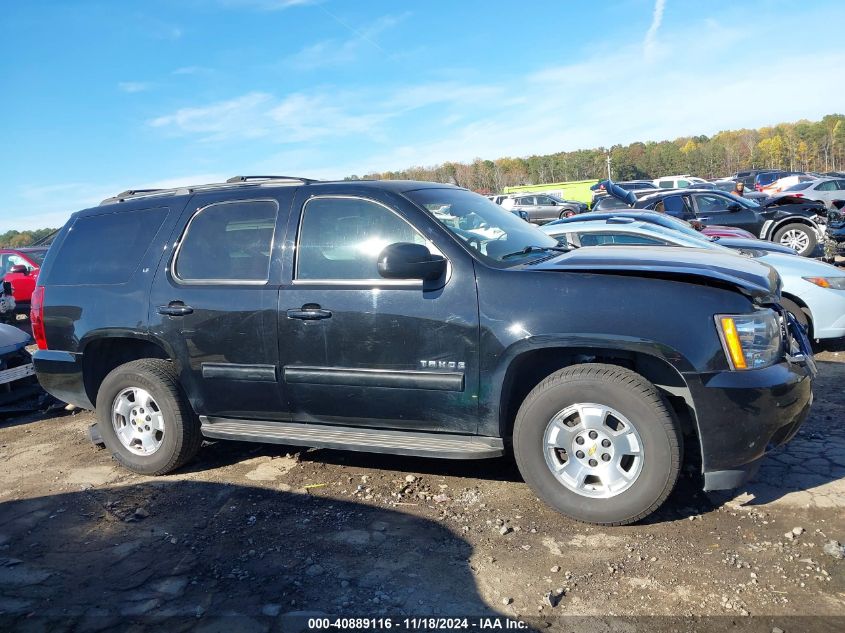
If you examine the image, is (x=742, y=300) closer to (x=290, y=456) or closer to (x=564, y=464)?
(x=564, y=464)

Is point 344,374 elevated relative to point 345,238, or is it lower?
lower

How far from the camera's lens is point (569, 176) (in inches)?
3425

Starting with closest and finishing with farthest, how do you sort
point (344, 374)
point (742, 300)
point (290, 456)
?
point (742, 300)
point (344, 374)
point (290, 456)

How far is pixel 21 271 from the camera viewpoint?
13.8m

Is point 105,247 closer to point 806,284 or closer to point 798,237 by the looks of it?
point 806,284

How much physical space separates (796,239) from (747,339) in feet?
36.1

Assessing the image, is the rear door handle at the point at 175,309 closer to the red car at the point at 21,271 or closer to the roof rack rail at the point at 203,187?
the roof rack rail at the point at 203,187

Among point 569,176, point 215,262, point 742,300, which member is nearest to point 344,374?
point 215,262

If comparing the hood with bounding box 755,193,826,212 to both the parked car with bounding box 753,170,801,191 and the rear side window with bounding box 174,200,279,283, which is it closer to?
the rear side window with bounding box 174,200,279,283

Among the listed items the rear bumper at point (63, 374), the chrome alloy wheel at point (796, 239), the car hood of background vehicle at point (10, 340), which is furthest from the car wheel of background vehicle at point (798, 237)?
the car hood of background vehicle at point (10, 340)

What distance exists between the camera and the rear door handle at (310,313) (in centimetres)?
397

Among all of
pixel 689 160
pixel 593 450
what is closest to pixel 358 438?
pixel 593 450

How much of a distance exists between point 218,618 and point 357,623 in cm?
64

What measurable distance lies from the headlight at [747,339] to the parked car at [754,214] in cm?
978
